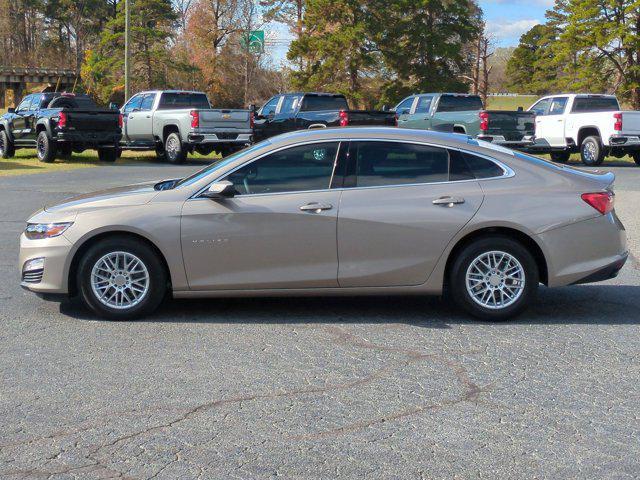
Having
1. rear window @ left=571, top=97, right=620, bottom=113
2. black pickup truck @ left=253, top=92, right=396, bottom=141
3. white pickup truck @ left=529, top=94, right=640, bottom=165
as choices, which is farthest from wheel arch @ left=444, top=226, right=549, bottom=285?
rear window @ left=571, top=97, right=620, bottom=113

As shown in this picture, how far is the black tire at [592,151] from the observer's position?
2434cm

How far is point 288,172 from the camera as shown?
23.2ft

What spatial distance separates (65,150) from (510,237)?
20620 millimetres

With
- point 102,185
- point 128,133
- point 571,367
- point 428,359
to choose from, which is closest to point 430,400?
point 428,359

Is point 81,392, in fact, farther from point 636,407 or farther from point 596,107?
point 596,107

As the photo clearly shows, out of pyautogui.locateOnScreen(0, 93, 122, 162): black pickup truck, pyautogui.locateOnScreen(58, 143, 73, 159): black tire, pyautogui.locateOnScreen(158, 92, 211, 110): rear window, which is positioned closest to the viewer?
pyautogui.locateOnScreen(0, 93, 122, 162): black pickup truck

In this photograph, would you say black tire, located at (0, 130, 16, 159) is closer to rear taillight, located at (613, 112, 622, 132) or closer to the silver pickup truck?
the silver pickup truck

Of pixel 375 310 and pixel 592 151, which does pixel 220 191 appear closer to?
pixel 375 310

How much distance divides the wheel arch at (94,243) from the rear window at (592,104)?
20742mm

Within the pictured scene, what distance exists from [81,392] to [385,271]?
2680 mm

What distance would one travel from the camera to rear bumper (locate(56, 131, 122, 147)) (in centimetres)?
2386

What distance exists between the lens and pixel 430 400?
5.14m

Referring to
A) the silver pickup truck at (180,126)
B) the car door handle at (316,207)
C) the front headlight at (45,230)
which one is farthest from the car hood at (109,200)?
the silver pickup truck at (180,126)

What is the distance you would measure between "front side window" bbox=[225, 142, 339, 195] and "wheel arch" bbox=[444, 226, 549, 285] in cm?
117
